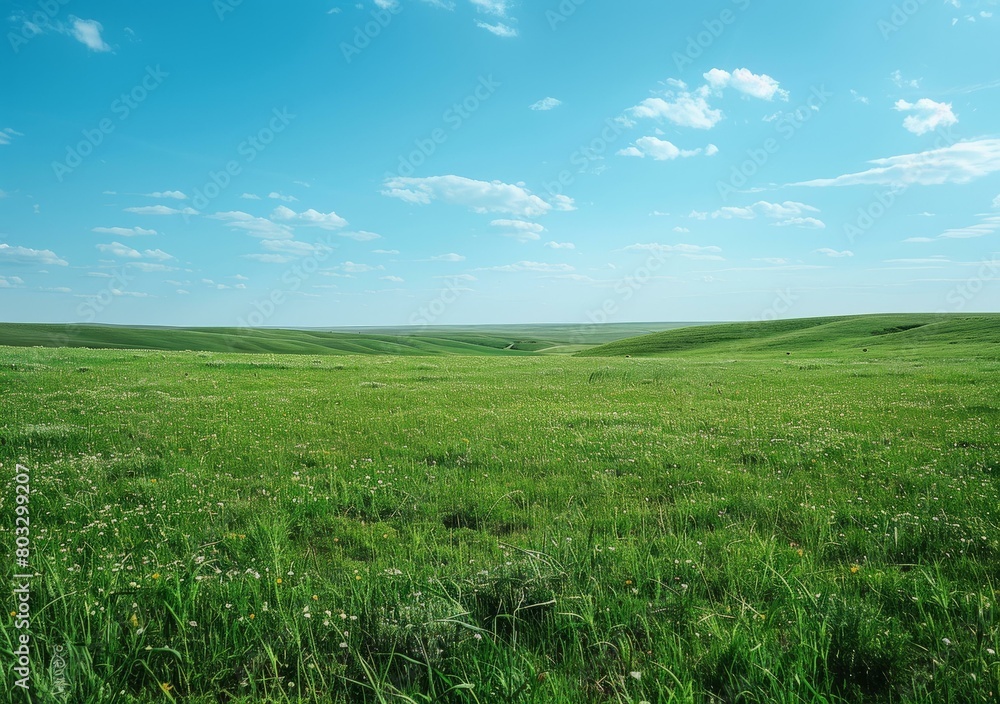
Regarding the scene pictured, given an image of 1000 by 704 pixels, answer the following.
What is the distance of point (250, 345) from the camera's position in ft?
423

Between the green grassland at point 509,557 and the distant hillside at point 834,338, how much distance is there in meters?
54.4

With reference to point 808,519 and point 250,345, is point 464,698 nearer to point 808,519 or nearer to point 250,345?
point 808,519

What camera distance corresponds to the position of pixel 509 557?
592 cm

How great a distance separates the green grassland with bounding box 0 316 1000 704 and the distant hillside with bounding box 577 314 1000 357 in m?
54.4

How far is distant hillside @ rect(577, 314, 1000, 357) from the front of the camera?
210 ft

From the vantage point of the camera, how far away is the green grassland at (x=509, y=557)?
3.73 meters

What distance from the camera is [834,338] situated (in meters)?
85.2

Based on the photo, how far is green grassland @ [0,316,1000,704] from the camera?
3.73m

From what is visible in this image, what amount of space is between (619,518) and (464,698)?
14.1 feet

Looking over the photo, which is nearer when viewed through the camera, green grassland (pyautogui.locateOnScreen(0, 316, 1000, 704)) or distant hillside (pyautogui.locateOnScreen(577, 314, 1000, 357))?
green grassland (pyautogui.locateOnScreen(0, 316, 1000, 704))

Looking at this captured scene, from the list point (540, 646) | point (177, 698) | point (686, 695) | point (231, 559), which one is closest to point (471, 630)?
point (540, 646)

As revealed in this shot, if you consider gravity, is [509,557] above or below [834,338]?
below

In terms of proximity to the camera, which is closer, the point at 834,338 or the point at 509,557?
the point at 509,557

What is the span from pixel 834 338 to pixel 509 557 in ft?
317
